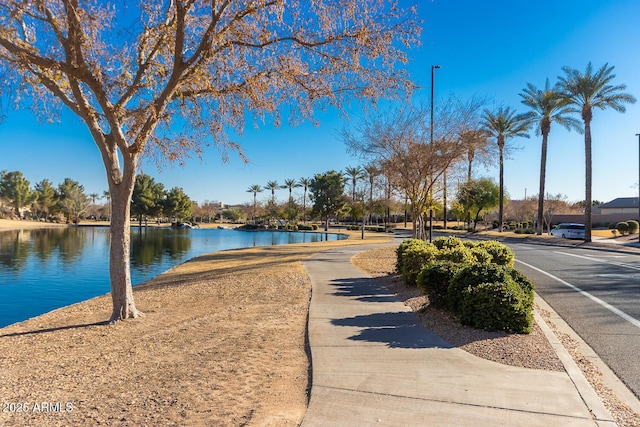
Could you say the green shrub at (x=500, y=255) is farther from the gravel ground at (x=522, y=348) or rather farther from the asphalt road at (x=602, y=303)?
the gravel ground at (x=522, y=348)

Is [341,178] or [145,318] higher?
[341,178]

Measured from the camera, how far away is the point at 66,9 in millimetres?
8648

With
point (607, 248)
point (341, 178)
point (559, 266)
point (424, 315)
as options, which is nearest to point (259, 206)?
point (341, 178)

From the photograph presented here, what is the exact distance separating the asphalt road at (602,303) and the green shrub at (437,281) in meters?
2.36

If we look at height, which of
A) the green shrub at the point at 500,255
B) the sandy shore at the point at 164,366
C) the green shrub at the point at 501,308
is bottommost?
the sandy shore at the point at 164,366

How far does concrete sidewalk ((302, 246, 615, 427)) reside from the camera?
4.09 metres

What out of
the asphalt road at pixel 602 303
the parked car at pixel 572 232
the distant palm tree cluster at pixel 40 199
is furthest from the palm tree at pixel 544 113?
the distant palm tree cluster at pixel 40 199

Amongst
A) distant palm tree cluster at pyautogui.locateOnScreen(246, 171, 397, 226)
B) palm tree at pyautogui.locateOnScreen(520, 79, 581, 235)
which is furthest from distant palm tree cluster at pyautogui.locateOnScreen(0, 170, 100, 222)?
palm tree at pyautogui.locateOnScreen(520, 79, 581, 235)

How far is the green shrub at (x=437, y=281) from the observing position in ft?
28.0

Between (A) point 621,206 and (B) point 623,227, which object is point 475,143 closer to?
(B) point 623,227

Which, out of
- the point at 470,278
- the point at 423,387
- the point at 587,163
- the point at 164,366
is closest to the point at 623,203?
the point at 587,163

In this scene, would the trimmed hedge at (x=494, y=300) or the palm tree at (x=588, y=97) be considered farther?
the palm tree at (x=588, y=97)

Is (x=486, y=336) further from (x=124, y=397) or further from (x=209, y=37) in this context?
(x=209, y=37)

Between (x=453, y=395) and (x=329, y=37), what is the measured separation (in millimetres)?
7144
